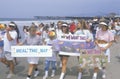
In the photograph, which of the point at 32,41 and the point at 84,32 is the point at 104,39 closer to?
the point at 84,32

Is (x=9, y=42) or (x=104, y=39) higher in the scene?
(x=104, y=39)

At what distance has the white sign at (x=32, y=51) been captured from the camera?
9.01m

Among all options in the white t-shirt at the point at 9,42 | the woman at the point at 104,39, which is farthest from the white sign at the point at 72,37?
the white t-shirt at the point at 9,42

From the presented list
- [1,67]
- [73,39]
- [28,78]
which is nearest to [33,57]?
[28,78]

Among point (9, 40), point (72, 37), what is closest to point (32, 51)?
point (9, 40)

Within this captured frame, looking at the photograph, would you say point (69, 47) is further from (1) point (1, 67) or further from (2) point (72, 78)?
(1) point (1, 67)

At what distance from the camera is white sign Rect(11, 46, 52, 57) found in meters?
9.01

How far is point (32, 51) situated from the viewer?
9.00 m

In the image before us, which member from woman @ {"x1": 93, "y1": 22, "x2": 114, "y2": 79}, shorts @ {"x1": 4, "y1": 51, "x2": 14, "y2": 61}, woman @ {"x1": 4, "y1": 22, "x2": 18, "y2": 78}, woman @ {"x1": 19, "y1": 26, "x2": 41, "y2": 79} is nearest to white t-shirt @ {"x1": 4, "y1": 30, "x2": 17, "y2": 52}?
woman @ {"x1": 4, "y1": 22, "x2": 18, "y2": 78}

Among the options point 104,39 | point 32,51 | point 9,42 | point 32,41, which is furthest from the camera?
point 9,42

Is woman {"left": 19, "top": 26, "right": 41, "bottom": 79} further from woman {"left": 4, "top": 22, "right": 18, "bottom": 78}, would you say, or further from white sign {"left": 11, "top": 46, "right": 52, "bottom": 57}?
woman {"left": 4, "top": 22, "right": 18, "bottom": 78}

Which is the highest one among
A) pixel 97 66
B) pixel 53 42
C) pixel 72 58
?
pixel 53 42

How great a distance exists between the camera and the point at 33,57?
9.05 meters

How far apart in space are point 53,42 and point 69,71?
1.70 m
